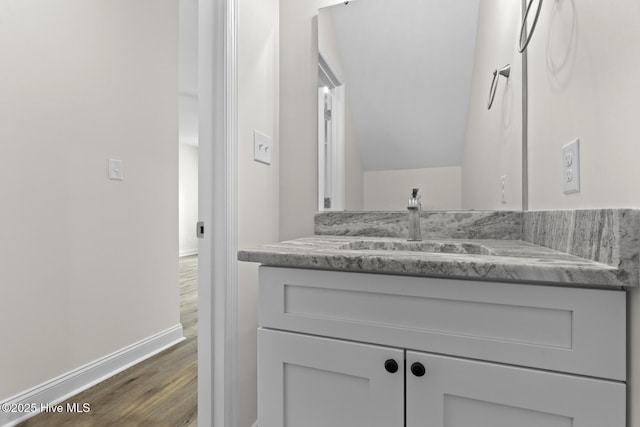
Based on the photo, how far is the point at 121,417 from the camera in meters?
1.40

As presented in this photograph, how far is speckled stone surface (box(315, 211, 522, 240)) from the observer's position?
114 centimetres

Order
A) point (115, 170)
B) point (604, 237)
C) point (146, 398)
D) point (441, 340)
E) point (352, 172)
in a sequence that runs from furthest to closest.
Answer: point (115, 170) < point (146, 398) < point (352, 172) < point (441, 340) < point (604, 237)

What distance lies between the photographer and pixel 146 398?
156 centimetres

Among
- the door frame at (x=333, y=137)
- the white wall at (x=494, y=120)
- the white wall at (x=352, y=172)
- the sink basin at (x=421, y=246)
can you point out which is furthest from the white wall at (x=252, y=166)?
the white wall at (x=494, y=120)

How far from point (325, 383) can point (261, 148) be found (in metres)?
0.92

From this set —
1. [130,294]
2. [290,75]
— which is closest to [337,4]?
[290,75]

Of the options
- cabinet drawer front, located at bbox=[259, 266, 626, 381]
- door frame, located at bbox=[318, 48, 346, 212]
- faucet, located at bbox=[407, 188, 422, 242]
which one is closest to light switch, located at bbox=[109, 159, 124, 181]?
door frame, located at bbox=[318, 48, 346, 212]

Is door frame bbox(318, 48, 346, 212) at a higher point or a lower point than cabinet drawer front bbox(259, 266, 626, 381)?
higher

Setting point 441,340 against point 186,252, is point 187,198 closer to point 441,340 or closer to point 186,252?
point 186,252

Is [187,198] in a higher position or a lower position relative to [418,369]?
higher

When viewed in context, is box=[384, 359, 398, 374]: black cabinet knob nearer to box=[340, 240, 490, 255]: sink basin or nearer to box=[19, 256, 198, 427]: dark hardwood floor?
box=[340, 240, 490, 255]: sink basin

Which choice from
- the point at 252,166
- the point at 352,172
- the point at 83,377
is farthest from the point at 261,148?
the point at 83,377

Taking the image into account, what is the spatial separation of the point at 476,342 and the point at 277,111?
1.21 meters

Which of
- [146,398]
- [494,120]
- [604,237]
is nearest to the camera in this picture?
[604,237]
